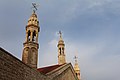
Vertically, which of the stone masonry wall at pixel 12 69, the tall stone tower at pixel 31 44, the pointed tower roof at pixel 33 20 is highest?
the pointed tower roof at pixel 33 20

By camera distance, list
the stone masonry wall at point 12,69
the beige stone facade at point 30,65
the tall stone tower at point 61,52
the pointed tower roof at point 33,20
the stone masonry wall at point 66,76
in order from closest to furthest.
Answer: the stone masonry wall at point 12,69 < the beige stone facade at point 30,65 < the pointed tower roof at point 33,20 < the stone masonry wall at point 66,76 < the tall stone tower at point 61,52

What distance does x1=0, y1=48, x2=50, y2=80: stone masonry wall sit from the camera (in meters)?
10.7

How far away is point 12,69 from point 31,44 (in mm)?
6692

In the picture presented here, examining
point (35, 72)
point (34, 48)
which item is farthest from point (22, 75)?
point (34, 48)

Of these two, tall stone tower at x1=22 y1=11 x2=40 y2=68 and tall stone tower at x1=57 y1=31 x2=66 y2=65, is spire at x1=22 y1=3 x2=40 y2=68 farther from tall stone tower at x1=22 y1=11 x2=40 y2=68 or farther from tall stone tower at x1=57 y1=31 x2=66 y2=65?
tall stone tower at x1=57 y1=31 x2=66 y2=65

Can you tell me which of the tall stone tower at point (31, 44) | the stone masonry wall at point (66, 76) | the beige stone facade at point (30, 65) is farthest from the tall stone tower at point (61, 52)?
the tall stone tower at point (31, 44)

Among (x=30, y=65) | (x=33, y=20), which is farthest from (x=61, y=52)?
(x=30, y=65)

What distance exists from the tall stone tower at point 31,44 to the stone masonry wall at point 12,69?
358 cm

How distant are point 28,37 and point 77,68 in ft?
62.5

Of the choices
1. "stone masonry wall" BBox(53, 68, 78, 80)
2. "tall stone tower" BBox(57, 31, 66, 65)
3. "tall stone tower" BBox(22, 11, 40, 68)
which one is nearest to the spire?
"tall stone tower" BBox(22, 11, 40, 68)

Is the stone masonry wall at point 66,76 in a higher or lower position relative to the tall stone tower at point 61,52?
lower

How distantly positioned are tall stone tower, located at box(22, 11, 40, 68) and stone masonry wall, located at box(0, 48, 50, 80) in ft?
11.7

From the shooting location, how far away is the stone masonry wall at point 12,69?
1072 centimetres

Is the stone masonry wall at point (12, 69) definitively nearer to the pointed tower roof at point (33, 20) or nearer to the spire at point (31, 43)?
the spire at point (31, 43)
